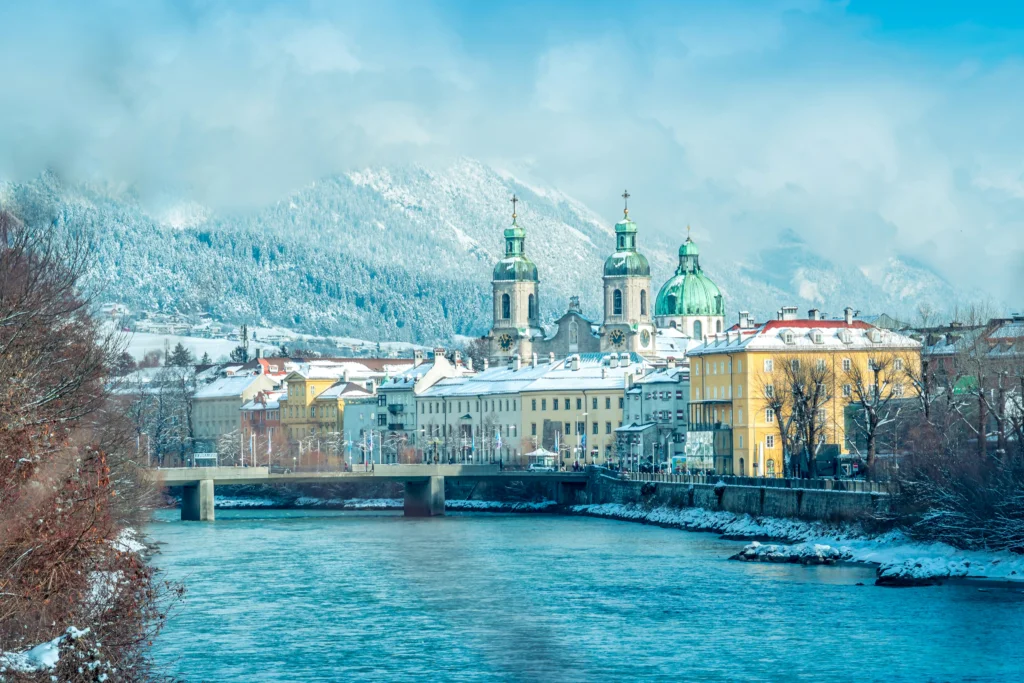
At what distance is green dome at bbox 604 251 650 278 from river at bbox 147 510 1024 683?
4509 inches

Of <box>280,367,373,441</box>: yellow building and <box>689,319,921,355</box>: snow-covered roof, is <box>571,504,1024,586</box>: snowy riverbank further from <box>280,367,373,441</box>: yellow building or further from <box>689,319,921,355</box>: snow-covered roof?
<box>280,367,373,441</box>: yellow building

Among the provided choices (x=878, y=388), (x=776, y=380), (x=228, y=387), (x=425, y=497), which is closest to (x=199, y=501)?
(x=425, y=497)

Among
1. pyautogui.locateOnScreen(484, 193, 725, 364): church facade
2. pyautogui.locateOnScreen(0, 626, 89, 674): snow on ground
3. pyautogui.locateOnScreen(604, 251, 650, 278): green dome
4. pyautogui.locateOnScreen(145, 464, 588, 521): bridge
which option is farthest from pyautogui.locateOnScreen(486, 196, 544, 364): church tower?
pyautogui.locateOnScreen(0, 626, 89, 674): snow on ground

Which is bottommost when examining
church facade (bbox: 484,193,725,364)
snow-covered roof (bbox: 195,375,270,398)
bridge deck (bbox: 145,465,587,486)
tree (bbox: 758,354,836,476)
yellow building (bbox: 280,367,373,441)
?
bridge deck (bbox: 145,465,587,486)

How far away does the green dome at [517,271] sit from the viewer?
194375mm

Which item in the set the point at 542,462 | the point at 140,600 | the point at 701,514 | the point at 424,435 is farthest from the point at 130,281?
the point at 140,600

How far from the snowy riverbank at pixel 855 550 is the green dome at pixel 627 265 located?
336 feet

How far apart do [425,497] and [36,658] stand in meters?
84.6

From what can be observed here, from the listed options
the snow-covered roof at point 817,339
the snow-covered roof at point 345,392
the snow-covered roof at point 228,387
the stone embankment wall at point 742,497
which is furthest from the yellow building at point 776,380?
the snow-covered roof at point 228,387

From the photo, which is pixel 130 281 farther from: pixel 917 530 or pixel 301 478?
pixel 917 530

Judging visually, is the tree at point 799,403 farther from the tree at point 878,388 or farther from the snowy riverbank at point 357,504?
the snowy riverbank at point 357,504

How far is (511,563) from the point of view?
70250 mm

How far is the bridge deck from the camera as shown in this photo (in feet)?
345

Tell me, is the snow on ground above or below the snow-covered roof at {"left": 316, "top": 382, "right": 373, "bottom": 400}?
below
